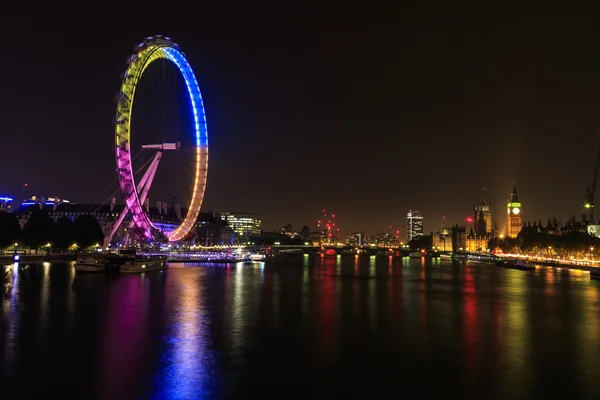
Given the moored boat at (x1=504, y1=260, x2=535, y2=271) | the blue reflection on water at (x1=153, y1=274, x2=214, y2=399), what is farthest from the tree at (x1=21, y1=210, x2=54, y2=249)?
the moored boat at (x1=504, y1=260, x2=535, y2=271)

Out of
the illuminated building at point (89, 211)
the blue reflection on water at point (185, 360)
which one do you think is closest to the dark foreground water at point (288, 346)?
the blue reflection on water at point (185, 360)

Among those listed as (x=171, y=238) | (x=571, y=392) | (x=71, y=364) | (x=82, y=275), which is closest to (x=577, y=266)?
(x=171, y=238)

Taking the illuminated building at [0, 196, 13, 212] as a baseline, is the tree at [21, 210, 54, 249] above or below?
below

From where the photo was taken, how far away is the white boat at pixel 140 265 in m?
56.5

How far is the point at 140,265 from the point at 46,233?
24454mm

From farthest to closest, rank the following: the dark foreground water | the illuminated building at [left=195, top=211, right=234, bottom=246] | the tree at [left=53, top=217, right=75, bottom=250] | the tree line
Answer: the illuminated building at [left=195, top=211, right=234, bottom=246], the tree at [left=53, top=217, right=75, bottom=250], the tree line, the dark foreground water

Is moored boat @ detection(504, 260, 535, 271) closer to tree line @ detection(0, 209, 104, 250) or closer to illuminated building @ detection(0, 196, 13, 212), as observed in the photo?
tree line @ detection(0, 209, 104, 250)

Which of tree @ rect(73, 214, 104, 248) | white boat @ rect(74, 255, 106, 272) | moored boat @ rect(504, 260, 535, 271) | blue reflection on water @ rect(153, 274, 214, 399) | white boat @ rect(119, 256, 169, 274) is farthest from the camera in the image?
tree @ rect(73, 214, 104, 248)

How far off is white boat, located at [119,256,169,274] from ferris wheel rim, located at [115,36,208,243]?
2.95 metres

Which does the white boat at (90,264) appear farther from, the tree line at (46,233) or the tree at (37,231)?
the tree at (37,231)

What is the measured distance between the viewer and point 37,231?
243ft

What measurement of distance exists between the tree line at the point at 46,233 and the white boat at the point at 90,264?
18384 mm

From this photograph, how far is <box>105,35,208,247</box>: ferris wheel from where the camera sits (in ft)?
171

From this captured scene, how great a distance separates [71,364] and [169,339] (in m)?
4.44
